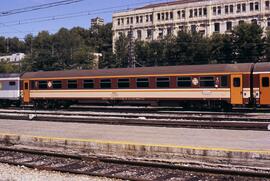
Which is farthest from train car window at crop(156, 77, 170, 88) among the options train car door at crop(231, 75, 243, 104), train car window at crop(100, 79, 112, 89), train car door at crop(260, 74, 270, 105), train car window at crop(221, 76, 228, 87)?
train car door at crop(260, 74, 270, 105)

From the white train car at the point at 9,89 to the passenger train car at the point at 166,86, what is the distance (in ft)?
8.86

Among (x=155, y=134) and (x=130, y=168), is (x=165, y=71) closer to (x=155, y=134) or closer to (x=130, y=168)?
(x=155, y=134)

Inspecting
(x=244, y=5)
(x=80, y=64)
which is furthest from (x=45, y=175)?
(x=244, y=5)

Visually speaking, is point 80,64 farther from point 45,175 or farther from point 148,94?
point 45,175

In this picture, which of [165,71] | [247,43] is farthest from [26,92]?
[247,43]

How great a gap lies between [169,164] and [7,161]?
16.0ft

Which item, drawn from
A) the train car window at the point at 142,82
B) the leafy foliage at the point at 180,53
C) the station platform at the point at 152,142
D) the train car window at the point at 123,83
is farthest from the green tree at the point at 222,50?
the station platform at the point at 152,142

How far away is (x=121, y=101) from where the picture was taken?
30844 millimetres

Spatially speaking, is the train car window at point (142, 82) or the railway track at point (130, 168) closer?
the railway track at point (130, 168)

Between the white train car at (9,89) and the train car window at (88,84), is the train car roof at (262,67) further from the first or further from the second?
the white train car at (9,89)

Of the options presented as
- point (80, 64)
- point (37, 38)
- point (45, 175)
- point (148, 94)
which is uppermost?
point (37, 38)

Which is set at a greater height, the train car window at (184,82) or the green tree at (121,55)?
the green tree at (121,55)

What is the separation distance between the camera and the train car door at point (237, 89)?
26.2 meters

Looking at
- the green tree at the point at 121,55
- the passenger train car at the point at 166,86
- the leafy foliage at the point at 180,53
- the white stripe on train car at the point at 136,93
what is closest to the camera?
the passenger train car at the point at 166,86
